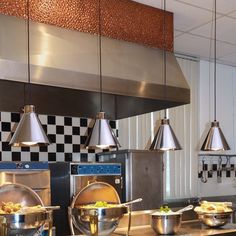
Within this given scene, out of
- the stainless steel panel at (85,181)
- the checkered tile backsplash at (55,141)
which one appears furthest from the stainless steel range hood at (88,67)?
the stainless steel panel at (85,181)

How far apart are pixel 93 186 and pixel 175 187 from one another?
1888 mm

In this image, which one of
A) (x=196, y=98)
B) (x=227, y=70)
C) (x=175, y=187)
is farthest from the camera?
(x=227, y=70)

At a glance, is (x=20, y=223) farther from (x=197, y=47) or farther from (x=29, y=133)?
(x=197, y=47)

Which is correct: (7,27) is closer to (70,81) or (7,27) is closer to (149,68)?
(70,81)

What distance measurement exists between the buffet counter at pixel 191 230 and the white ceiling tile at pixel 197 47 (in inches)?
88.2

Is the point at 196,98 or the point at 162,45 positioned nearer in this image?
the point at 162,45

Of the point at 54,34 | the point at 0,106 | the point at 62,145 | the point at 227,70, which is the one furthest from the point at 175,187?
the point at 54,34

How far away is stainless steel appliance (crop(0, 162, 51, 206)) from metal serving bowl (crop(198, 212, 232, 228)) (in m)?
1.41

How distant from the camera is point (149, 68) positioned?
12.4ft

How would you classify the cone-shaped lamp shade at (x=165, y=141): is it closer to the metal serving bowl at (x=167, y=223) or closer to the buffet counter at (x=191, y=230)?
the metal serving bowl at (x=167, y=223)

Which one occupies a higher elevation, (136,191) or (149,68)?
(149,68)

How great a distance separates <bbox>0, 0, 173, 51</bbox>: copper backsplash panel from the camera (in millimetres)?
3348

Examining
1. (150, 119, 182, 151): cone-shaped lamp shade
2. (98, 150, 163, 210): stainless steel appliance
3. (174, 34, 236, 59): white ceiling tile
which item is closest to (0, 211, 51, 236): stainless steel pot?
(150, 119, 182, 151): cone-shaped lamp shade

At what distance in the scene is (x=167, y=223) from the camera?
10.9 feet
